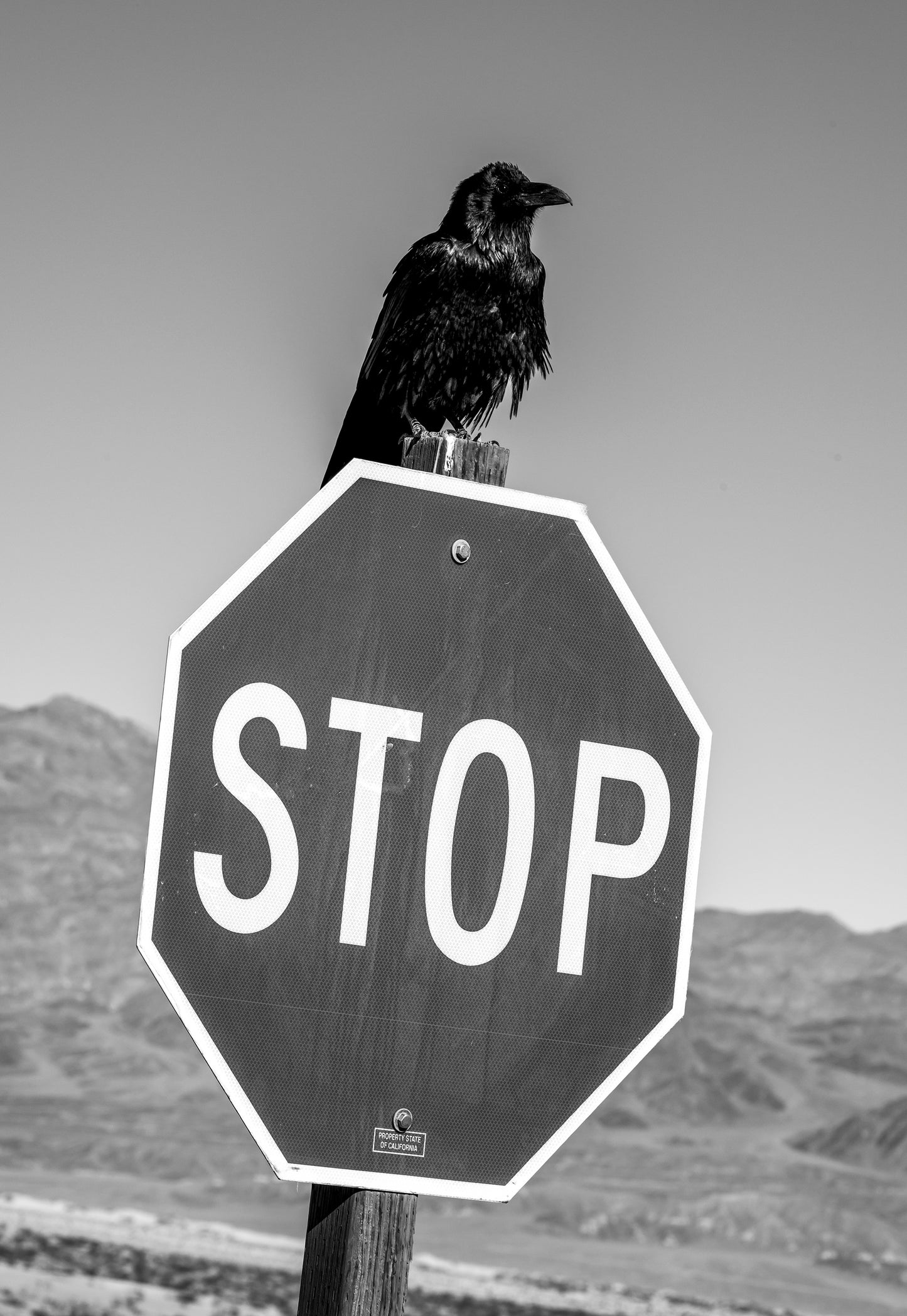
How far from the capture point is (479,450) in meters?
2.22

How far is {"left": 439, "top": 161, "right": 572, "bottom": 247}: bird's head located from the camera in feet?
20.5

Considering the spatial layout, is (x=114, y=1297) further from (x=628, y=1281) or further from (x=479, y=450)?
(x=479, y=450)

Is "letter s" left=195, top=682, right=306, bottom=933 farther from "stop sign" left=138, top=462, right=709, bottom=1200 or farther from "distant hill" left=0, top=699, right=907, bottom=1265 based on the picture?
"distant hill" left=0, top=699, right=907, bottom=1265

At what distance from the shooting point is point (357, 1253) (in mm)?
1917

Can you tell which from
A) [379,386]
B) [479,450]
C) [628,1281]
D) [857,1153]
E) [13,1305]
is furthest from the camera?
[857,1153]

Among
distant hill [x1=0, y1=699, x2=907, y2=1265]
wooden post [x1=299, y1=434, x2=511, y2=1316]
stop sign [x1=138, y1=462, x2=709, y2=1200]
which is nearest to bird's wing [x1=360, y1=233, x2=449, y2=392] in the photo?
stop sign [x1=138, y1=462, x2=709, y2=1200]

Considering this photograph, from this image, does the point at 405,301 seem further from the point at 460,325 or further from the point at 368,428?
the point at 368,428

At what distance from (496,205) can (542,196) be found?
0.24 meters

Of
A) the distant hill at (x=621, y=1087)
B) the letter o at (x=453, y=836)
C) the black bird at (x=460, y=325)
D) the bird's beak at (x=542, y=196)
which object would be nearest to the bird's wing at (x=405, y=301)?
the black bird at (x=460, y=325)

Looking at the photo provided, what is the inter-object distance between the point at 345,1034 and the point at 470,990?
16 cm

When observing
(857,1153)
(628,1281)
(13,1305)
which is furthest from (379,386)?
(857,1153)

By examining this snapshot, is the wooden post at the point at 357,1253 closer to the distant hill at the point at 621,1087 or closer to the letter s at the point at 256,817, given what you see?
the letter s at the point at 256,817

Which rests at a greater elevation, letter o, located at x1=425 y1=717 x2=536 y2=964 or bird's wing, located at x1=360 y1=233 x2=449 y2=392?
bird's wing, located at x1=360 y1=233 x2=449 y2=392

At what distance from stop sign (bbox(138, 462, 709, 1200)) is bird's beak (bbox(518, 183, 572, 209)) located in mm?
4425
